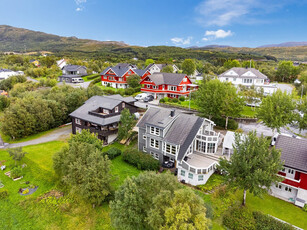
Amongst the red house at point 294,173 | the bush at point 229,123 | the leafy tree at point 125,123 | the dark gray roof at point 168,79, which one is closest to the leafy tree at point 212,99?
the bush at point 229,123

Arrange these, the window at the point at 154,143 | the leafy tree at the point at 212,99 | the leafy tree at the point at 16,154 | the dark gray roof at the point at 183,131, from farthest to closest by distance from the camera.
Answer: the leafy tree at the point at 212,99
the window at the point at 154,143
the leafy tree at the point at 16,154
the dark gray roof at the point at 183,131

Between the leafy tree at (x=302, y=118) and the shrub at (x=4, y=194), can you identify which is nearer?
the shrub at (x=4, y=194)

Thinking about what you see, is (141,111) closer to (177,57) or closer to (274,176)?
(274,176)

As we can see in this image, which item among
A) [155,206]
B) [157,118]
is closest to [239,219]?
[155,206]

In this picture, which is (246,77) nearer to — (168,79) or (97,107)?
(168,79)

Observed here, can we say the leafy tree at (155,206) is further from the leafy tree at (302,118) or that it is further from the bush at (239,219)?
the leafy tree at (302,118)

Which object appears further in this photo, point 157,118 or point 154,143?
point 157,118

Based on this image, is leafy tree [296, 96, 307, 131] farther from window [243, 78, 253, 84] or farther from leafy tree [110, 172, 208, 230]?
window [243, 78, 253, 84]
